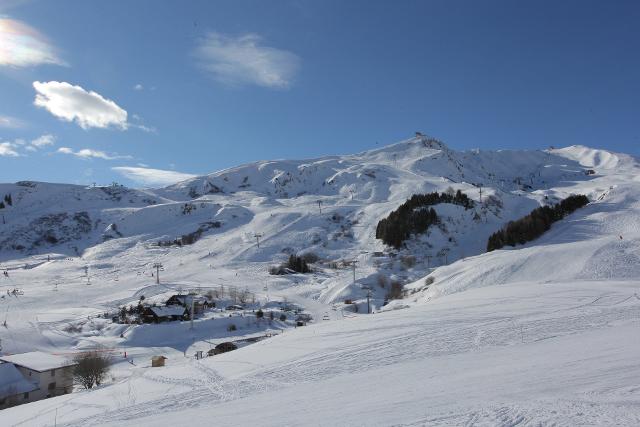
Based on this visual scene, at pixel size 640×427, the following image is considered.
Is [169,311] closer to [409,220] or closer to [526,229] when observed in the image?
[526,229]

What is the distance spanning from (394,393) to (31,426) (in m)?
14.5

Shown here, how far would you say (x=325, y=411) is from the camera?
13211mm

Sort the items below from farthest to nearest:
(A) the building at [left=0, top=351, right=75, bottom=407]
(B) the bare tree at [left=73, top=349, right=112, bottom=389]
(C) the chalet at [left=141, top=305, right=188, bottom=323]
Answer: (C) the chalet at [left=141, top=305, right=188, bottom=323], (B) the bare tree at [left=73, top=349, right=112, bottom=389], (A) the building at [left=0, top=351, right=75, bottom=407]

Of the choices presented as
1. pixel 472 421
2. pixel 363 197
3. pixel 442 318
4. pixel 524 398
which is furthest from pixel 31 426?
pixel 363 197

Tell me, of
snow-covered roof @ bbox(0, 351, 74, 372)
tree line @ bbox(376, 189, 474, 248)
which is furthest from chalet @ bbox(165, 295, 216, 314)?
tree line @ bbox(376, 189, 474, 248)

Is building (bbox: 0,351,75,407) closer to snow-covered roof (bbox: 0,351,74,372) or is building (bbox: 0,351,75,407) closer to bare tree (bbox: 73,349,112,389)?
snow-covered roof (bbox: 0,351,74,372)

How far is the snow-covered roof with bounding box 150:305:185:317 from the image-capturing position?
54.6 m

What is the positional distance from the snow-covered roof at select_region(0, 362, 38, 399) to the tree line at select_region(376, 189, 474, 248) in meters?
71.3

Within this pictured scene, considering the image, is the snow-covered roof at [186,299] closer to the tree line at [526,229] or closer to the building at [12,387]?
the building at [12,387]

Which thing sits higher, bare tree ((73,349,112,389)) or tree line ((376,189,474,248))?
tree line ((376,189,474,248))

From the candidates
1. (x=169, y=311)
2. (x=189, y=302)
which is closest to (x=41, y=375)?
(x=169, y=311)

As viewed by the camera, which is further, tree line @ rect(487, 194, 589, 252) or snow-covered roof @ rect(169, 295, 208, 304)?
tree line @ rect(487, 194, 589, 252)

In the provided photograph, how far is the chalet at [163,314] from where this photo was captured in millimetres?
54188

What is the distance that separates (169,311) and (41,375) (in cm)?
2167
